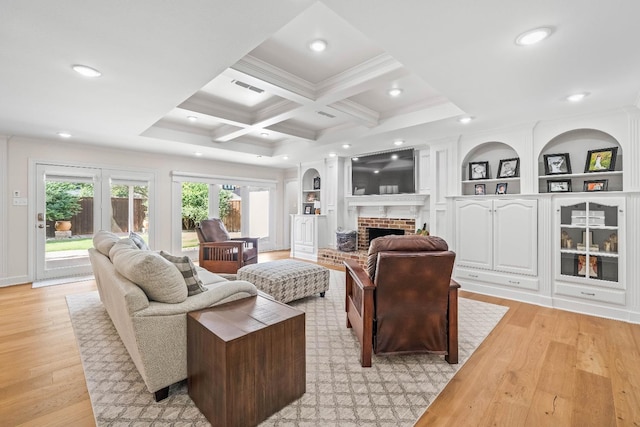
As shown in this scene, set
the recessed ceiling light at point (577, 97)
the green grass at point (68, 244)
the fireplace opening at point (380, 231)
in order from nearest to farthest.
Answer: the recessed ceiling light at point (577, 97)
the green grass at point (68, 244)
the fireplace opening at point (380, 231)

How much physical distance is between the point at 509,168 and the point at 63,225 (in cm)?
684

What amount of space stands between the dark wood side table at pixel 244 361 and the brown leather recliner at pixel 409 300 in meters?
0.63

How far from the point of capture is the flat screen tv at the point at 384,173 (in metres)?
5.23

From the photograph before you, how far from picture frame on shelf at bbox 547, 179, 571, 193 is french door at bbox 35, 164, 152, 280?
21.3 ft

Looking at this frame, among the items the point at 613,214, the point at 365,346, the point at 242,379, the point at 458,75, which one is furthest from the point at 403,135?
the point at 242,379

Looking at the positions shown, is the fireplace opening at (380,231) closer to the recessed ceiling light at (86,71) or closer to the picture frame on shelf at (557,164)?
the picture frame on shelf at (557,164)

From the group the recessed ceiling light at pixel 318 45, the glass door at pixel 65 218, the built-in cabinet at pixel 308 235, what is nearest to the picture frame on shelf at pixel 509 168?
the recessed ceiling light at pixel 318 45

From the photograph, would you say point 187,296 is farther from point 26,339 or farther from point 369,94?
point 369,94

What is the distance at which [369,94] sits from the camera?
11.3 feet

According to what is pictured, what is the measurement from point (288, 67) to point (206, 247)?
10.2 ft

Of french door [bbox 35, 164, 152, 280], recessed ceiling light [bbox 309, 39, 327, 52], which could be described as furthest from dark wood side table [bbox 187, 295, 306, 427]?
french door [bbox 35, 164, 152, 280]

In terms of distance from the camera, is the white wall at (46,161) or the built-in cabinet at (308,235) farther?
the built-in cabinet at (308,235)

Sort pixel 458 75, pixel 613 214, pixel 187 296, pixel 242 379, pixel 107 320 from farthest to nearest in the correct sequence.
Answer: pixel 613 214 → pixel 107 320 → pixel 458 75 → pixel 187 296 → pixel 242 379

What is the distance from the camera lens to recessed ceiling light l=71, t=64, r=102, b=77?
7.38 feet
